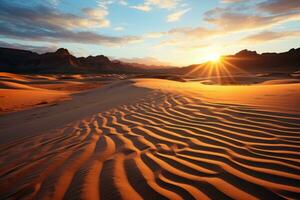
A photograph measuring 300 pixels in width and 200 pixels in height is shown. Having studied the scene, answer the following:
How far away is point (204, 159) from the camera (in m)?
2.73

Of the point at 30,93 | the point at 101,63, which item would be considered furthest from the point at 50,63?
the point at 30,93

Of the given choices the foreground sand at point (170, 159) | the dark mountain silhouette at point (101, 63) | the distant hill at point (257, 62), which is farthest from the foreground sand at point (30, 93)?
the dark mountain silhouette at point (101, 63)

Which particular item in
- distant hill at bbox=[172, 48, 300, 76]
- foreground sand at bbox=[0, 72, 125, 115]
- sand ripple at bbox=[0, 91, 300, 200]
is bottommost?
foreground sand at bbox=[0, 72, 125, 115]

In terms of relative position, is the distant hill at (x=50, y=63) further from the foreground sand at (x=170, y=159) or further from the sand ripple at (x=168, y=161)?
the sand ripple at (x=168, y=161)

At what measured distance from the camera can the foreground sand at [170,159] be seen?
2.19 m

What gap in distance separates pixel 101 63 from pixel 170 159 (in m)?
127

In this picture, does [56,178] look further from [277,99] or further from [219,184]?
[277,99]

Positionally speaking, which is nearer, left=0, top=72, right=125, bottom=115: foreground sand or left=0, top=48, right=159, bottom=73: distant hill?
left=0, top=72, right=125, bottom=115: foreground sand

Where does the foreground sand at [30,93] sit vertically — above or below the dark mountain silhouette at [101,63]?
below

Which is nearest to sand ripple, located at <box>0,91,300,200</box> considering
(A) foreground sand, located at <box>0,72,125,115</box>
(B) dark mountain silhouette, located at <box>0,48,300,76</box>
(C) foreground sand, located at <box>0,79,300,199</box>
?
(C) foreground sand, located at <box>0,79,300,199</box>

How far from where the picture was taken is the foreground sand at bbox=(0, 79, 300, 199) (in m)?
2.19

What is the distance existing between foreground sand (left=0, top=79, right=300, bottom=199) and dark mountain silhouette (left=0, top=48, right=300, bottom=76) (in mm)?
55596

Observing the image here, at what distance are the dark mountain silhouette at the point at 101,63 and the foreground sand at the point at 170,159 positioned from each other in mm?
55596

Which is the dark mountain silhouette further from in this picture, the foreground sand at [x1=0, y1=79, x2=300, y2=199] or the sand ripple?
the sand ripple
